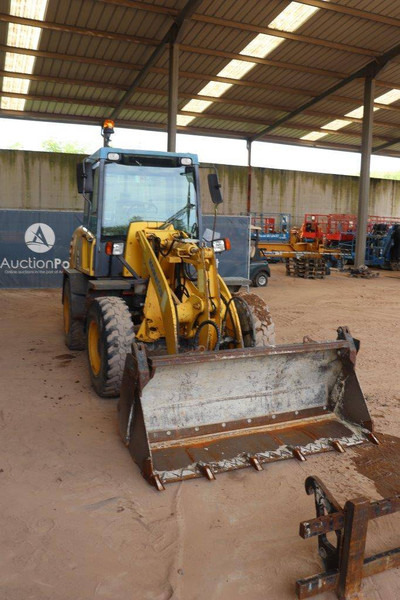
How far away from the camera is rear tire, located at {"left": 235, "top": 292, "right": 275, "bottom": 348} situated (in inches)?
204

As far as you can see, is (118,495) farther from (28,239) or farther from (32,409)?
(28,239)

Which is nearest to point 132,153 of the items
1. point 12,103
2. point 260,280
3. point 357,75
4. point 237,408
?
point 237,408

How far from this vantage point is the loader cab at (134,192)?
608 cm

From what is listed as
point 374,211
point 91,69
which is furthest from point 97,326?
point 374,211

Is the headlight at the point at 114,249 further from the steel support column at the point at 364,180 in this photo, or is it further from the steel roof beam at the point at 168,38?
the steel support column at the point at 364,180

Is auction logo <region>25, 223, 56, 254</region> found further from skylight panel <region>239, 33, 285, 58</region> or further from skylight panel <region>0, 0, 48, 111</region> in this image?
skylight panel <region>239, 33, 285, 58</region>

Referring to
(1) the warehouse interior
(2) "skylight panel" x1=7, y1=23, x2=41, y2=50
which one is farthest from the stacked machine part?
(2) "skylight panel" x1=7, y1=23, x2=41, y2=50

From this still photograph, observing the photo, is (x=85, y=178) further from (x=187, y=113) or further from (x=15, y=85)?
(x=187, y=113)

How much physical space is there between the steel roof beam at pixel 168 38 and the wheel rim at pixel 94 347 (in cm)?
1108

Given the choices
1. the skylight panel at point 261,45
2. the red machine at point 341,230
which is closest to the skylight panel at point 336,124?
the red machine at point 341,230

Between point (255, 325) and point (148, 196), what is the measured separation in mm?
2234

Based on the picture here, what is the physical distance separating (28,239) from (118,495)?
10425 millimetres

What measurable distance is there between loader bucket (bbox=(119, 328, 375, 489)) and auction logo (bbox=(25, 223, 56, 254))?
961cm

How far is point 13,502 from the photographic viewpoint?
3.26 m
